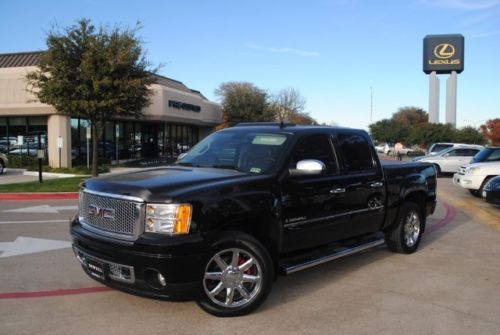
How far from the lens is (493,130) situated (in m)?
65.9

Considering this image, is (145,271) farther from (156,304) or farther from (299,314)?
(299,314)

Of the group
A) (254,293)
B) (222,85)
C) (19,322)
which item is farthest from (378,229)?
(222,85)

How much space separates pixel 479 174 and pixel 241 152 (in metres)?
11.5

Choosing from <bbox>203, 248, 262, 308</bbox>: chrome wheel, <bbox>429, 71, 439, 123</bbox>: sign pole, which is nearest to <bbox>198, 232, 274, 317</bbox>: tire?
<bbox>203, 248, 262, 308</bbox>: chrome wheel

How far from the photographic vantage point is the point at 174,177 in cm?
497

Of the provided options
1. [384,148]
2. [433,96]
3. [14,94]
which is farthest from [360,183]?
[384,148]

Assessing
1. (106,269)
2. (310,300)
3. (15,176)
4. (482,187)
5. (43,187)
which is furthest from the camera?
(15,176)

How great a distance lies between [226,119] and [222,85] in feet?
69.7

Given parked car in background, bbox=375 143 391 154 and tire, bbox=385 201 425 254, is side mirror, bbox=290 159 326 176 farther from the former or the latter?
parked car in background, bbox=375 143 391 154

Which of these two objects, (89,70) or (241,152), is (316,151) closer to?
(241,152)

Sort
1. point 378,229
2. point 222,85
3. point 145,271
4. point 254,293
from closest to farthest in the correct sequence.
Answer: point 145,271
point 254,293
point 378,229
point 222,85

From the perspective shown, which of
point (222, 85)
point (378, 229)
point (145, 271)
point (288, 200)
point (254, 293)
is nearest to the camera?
point (145, 271)

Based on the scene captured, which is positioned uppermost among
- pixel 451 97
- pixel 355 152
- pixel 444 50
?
pixel 444 50

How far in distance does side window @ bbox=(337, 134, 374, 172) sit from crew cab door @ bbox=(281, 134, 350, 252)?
0.79 feet
